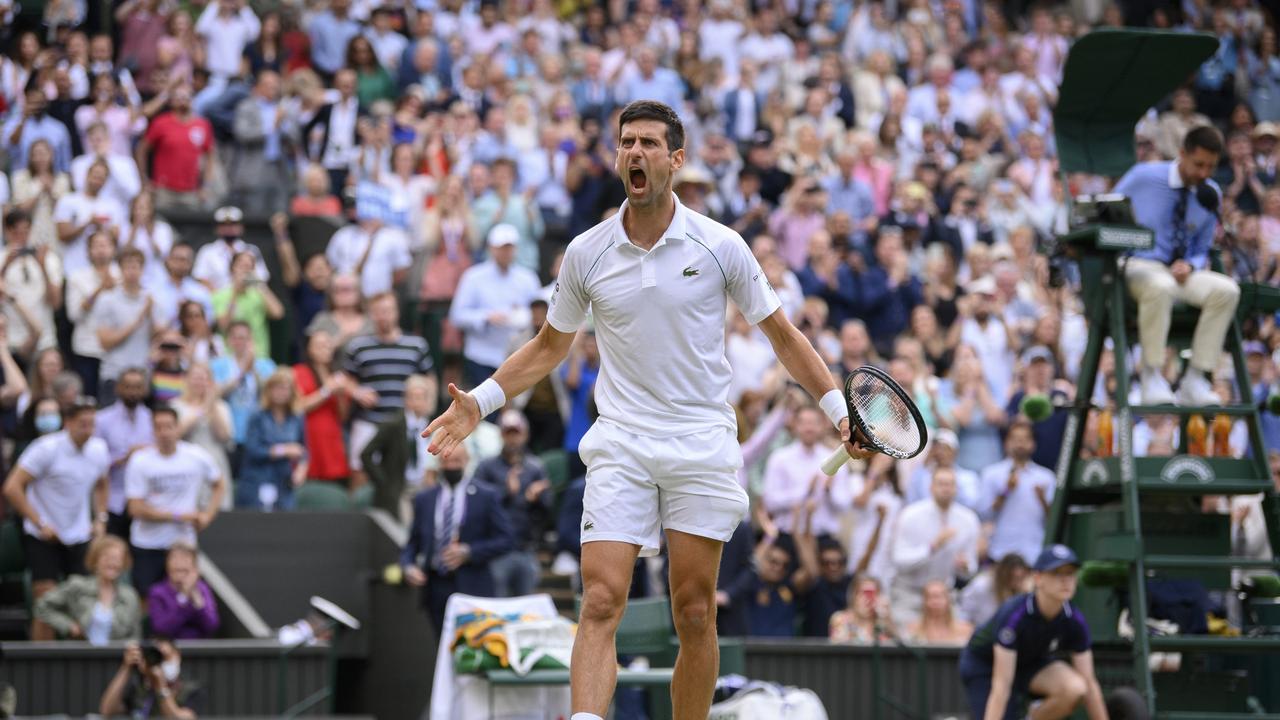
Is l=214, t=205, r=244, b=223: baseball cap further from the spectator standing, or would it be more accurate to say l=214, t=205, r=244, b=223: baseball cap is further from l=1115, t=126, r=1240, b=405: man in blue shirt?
l=1115, t=126, r=1240, b=405: man in blue shirt

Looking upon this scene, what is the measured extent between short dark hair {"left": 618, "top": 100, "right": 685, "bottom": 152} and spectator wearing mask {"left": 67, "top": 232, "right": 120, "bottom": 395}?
33.2 feet

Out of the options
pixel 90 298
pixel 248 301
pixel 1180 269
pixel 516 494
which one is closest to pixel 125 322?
pixel 90 298

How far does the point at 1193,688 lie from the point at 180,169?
11434mm

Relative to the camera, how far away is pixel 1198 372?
1153cm

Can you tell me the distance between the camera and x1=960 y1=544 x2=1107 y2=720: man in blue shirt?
10.9 meters

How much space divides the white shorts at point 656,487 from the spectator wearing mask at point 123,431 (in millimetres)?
8554

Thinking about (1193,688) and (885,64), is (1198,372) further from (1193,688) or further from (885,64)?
(885,64)

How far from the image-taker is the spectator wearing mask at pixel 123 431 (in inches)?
584

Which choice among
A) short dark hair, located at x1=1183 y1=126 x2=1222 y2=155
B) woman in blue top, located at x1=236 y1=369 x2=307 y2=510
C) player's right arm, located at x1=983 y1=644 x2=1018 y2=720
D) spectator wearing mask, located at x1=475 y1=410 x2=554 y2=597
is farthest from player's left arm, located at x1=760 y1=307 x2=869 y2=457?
woman in blue top, located at x1=236 y1=369 x2=307 y2=510

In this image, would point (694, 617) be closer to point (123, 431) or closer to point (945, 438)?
point (945, 438)

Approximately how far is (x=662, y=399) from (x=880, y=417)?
0.82 meters

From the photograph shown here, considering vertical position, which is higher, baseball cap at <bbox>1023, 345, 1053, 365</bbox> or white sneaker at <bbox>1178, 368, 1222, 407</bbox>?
baseball cap at <bbox>1023, 345, 1053, 365</bbox>

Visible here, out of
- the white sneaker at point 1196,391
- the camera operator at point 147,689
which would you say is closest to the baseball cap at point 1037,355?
the white sneaker at point 1196,391

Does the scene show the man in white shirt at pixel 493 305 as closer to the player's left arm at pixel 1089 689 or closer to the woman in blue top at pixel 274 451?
the woman in blue top at pixel 274 451
